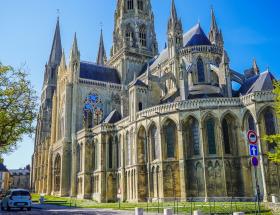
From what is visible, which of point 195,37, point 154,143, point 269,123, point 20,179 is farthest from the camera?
point 20,179

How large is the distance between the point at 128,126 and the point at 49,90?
47626mm

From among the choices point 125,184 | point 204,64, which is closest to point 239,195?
point 125,184

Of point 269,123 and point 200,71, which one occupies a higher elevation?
point 200,71

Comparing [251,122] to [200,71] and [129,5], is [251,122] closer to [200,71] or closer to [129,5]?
[200,71]

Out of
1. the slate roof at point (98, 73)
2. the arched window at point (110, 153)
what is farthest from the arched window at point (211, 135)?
the slate roof at point (98, 73)

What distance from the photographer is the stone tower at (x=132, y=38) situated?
57.3m

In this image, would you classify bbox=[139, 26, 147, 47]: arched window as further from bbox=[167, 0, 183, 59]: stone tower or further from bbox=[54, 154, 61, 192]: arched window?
bbox=[54, 154, 61, 192]: arched window

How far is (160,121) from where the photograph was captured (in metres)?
31.9

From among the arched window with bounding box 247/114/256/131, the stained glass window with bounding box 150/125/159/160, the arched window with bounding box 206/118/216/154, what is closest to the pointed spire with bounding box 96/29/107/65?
the stained glass window with bounding box 150/125/159/160

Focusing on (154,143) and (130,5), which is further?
(130,5)

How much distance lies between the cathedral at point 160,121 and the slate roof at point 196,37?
0.49 ft

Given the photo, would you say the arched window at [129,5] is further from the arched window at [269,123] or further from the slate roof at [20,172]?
the slate roof at [20,172]

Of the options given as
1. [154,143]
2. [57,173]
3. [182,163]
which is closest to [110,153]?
[154,143]

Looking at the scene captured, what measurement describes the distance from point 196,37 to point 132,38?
19.5 metres
